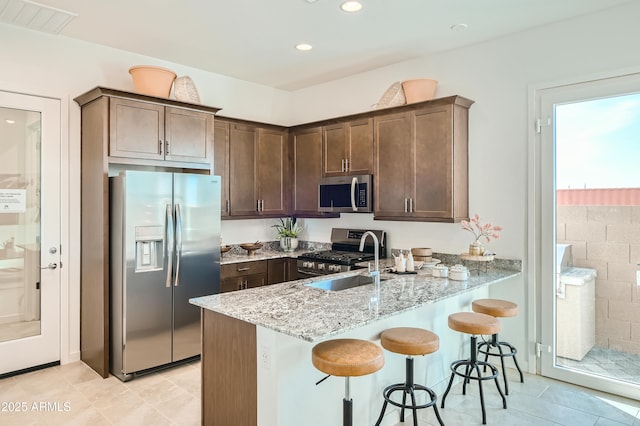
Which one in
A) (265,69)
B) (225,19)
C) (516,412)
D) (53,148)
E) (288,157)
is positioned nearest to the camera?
(516,412)

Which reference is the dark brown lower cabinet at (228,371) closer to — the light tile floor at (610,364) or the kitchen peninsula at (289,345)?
the kitchen peninsula at (289,345)

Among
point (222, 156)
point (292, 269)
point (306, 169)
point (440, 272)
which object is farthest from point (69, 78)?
point (440, 272)

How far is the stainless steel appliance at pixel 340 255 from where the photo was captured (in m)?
4.33

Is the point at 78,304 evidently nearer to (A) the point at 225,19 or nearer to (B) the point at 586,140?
(A) the point at 225,19

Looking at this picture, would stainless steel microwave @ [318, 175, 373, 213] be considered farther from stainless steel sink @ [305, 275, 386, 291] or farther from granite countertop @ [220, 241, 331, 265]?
stainless steel sink @ [305, 275, 386, 291]

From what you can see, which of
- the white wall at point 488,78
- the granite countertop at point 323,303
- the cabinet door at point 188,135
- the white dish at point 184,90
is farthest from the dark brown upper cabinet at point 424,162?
the white dish at point 184,90

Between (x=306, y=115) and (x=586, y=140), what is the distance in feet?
10.6

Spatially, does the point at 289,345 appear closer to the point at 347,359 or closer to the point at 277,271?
the point at 347,359

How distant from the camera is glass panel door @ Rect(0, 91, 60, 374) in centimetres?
355

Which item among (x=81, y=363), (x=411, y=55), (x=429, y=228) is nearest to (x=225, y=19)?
(x=411, y=55)

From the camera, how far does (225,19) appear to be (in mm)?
3408

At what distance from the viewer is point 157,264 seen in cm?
362

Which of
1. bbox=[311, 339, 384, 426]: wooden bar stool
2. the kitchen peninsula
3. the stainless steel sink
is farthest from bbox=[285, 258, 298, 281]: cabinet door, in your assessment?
bbox=[311, 339, 384, 426]: wooden bar stool

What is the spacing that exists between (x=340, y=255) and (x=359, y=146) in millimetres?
1201
